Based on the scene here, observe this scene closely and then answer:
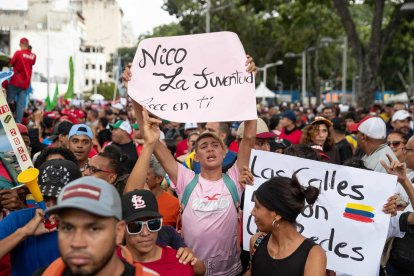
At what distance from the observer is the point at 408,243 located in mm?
4758

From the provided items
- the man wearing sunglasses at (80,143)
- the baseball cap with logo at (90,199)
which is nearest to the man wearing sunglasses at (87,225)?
the baseball cap with logo at (90,199)

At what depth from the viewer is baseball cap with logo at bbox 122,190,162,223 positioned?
12.1ft

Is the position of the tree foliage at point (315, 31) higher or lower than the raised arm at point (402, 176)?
higher

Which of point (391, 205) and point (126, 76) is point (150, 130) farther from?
point (391, 205)

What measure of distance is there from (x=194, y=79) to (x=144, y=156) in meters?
1.03

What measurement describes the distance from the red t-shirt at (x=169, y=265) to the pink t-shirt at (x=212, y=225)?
80 centimetres

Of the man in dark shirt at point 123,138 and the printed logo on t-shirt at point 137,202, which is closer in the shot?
the printed logo on t-shirt at point 137,202

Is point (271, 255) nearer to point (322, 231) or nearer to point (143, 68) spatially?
point (322, 231)

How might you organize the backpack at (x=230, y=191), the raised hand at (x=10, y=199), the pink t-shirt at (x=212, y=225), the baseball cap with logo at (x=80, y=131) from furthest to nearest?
the baseball cap with logo at (x=80, y=131) < the backpack at (x=230, y=191) < the pink t-shirt at (x=212, y=225) < the raised hand at (x=10, y=199)

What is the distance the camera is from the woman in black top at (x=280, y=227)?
371 cm

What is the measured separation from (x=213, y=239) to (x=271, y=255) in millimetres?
883

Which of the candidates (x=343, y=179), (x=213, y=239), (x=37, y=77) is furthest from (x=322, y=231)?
(x=37, y=77)

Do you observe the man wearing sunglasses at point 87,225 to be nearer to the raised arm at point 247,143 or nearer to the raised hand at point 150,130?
the raised hand at point 150,130

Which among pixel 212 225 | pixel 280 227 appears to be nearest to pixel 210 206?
pixel 212 225
